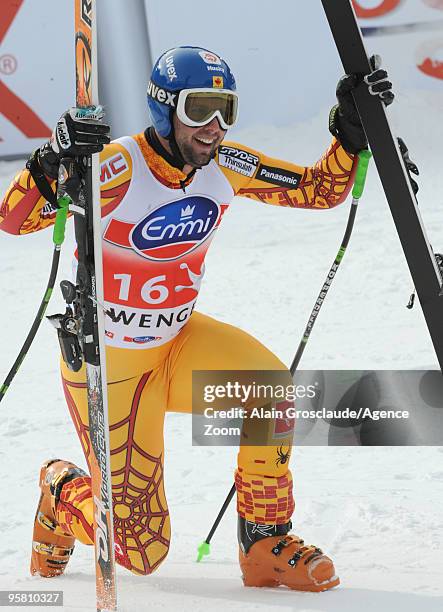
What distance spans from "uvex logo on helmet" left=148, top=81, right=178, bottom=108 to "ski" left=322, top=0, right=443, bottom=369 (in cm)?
63

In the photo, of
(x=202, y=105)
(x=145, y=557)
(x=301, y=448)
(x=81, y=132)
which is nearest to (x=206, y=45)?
(x=301, y=448)

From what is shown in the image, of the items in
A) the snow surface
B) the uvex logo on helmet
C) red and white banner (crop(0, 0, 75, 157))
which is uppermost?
red and white banner (crop(0, 0, 75, 157))

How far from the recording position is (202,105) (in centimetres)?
366

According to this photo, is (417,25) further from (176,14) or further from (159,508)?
(159,508)

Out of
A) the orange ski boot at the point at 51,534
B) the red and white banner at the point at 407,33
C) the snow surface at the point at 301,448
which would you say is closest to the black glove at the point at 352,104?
the snow surface at the point at 301,448

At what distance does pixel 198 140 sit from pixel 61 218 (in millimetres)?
600

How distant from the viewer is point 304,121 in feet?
36.8

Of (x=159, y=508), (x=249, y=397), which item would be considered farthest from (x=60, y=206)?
(x=159, y=508)

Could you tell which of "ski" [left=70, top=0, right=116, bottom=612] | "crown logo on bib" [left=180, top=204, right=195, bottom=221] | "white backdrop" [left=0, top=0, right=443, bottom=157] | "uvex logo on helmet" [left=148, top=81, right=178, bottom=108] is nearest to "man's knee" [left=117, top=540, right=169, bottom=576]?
"ski" [left=70, top=0, right=116, bottom=612]

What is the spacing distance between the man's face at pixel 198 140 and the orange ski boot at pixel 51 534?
4.77 ft

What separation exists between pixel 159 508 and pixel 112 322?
30.8 inches

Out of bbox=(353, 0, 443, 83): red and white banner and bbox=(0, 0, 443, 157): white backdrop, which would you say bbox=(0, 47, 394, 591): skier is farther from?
bbox=(353, 0, 443, 83): red and white banner

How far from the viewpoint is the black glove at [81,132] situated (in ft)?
10.4

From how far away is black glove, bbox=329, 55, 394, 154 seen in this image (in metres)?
3.44
